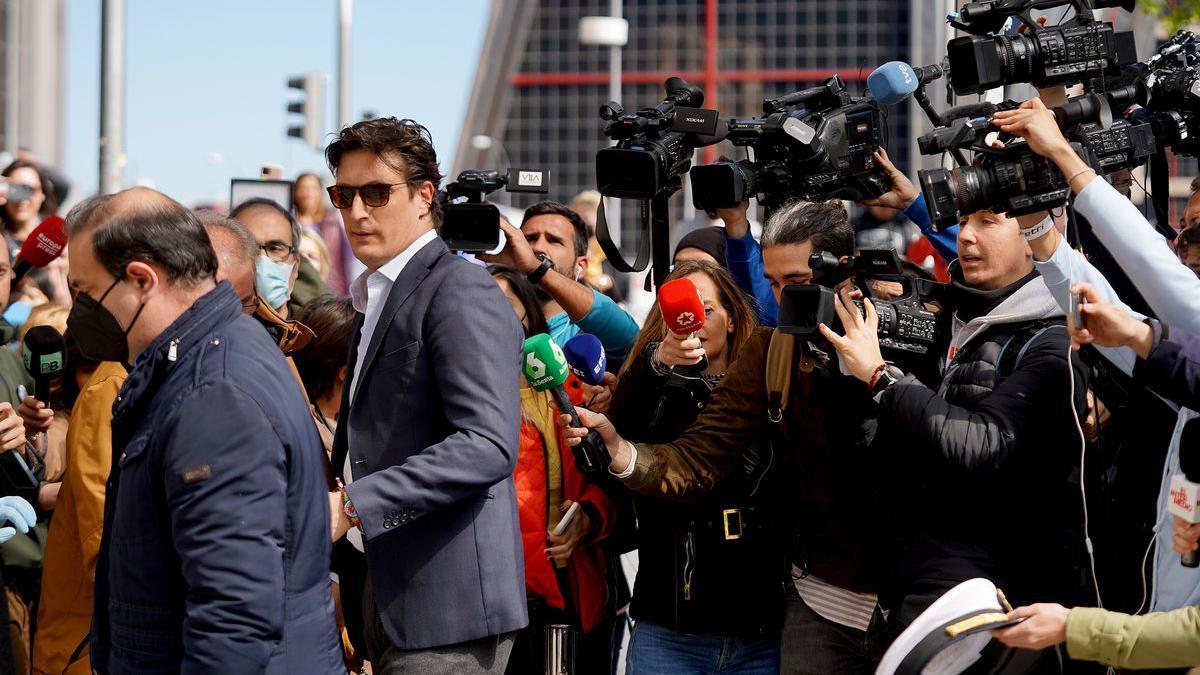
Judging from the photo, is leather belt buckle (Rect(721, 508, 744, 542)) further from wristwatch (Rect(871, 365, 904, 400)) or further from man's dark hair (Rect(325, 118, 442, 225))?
man's dark hair (Rect(325, 118, 442, 225))

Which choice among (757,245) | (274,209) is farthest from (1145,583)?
(274,209)

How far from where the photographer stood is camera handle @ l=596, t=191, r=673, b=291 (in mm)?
4801

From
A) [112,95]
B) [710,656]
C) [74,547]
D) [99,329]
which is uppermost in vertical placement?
[112,95]

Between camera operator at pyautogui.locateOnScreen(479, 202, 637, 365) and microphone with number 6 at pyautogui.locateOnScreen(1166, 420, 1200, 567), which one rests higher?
camera operator at pyautogui.locateOnScreen(479, 202, 637, 365)

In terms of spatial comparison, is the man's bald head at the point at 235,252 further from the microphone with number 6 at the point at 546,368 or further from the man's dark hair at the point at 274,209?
the man's dark hair at the point at 274,209

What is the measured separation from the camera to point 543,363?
3918 mm

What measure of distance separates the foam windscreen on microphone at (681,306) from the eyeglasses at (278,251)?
7.08 feet

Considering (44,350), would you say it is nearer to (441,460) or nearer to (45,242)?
(45,242)

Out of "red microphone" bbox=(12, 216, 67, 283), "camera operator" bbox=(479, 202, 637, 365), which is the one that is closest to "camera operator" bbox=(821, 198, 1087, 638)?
"camera operator" bbox=(479, 202, 637, 365)

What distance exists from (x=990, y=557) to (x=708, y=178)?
156cm

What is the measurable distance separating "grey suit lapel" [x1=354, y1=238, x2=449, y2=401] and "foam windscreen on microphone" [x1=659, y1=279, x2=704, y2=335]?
0.74 m

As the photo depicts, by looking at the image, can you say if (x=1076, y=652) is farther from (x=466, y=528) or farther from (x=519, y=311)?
(x=519, y=311)

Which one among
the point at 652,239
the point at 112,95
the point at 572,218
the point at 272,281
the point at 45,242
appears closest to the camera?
the point at 652,239

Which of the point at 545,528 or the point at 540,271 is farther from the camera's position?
the point at 540,271
